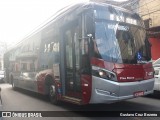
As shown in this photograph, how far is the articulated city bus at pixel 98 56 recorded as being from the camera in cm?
811

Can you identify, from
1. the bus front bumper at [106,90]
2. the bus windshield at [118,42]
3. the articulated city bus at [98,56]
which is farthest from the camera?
the bus windshield at [118,42]

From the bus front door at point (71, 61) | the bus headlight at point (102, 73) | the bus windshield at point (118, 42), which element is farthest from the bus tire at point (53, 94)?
the bus windshield at point (118, 42)

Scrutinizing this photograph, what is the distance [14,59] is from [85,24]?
37.1 feet

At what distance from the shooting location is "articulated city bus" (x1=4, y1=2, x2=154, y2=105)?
8.11m

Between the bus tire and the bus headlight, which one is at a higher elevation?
the bus headlight

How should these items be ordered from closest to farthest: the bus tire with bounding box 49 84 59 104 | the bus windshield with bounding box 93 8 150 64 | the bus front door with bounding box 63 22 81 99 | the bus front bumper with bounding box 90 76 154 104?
the bus front bumper with bounding box 90 76 154 104, the bus windshield with bounding box 93 8 150 64, the bus front door with bounding box 63 22 81 99, the bus tire with bounding box 49 84 59 104

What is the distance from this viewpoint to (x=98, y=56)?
8.16m

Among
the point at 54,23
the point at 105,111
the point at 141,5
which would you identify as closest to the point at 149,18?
the point at 141,5

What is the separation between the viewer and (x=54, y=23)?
36.5 feet

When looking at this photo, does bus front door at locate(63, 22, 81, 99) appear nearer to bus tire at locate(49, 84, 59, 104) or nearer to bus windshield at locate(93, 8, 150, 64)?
bus windshield at locate(93, 8, 150, 64)

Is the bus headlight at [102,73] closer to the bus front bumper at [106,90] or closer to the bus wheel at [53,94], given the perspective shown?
the bus front bumper at [106,90]

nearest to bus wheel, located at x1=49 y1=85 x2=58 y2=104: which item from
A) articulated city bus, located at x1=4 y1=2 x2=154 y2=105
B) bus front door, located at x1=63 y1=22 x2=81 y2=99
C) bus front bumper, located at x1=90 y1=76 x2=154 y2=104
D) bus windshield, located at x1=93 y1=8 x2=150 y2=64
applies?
articulated city bus, located at x1=4 y1=2 x2=154 y2=105

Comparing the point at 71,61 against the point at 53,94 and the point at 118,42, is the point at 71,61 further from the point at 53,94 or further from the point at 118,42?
the point at 53,94

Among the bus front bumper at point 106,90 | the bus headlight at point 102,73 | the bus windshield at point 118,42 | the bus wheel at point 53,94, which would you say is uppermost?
the bus windshield at point 118,42
